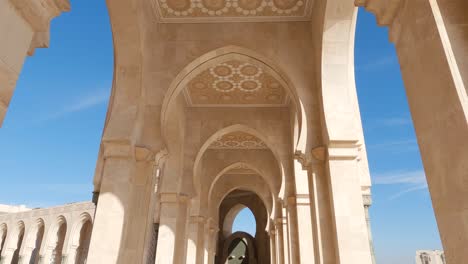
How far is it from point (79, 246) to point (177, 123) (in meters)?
21.6

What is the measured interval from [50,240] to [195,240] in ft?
60.2

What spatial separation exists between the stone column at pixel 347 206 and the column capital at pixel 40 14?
4780mm

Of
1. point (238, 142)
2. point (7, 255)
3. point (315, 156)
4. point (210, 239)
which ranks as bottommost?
point (315, 156)

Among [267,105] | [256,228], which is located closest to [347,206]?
[267,105]

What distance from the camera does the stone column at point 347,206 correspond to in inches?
213

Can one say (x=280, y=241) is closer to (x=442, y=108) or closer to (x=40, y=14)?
(x=442, y=108)

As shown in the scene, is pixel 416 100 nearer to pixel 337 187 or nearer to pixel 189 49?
pixel 337 187

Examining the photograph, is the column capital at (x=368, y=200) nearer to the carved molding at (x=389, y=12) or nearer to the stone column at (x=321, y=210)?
the stone column at (x=321, y=210)

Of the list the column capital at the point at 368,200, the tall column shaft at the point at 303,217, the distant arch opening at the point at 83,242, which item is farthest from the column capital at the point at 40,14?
the distant arch opening at the point at 83,242

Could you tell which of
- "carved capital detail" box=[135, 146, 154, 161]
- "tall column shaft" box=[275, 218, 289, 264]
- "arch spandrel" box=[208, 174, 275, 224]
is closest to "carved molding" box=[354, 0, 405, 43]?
"carved capital detail" box=[135, 146, 154, 161]

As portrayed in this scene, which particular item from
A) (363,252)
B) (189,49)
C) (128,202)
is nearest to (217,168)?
(189,49)

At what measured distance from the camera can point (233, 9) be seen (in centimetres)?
783

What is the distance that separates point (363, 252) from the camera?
5398 mm

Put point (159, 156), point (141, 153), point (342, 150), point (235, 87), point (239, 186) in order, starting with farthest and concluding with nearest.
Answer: point (239, 186) < point (235, 87) < point (159, 156) < point (141, 153) < point (342, 150)
